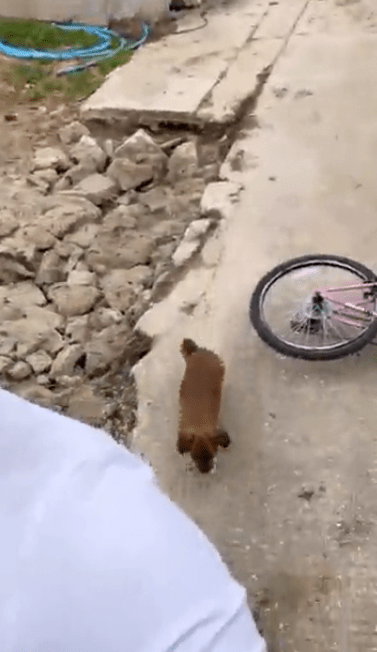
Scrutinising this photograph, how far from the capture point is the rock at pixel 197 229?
291cm

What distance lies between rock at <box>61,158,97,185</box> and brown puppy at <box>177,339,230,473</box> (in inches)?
54.7

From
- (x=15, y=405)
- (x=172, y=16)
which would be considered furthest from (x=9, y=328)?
(x=172, y=16)

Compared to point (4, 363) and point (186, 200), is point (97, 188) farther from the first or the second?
point (4, 363)

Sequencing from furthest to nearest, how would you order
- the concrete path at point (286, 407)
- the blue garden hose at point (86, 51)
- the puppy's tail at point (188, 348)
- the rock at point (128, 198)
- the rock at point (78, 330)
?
the blue garden hose at point (86, 51) < the rock at point (128, 198) < the rock at point (78, 330) < the puppy's tail at point (188, 348) < the concrete path at point (286, 407)

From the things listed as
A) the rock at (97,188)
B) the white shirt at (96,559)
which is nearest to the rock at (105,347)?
the rock at (97,188)

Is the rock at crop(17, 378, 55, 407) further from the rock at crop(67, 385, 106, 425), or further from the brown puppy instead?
the brown puppy

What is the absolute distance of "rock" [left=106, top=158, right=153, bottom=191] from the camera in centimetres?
333

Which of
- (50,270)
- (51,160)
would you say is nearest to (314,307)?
(50,270)

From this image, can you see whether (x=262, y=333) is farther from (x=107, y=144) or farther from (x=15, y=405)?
(x=107, y=144)

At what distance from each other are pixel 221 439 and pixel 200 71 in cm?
236

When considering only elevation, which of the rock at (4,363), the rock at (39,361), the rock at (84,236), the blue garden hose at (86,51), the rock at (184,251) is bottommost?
the rock at (39,361)

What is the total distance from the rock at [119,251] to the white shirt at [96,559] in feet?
5.43

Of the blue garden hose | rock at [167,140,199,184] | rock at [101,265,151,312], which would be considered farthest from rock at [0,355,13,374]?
Result: the blue garden hose

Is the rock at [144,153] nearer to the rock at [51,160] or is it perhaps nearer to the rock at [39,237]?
the rock at [51,160]
